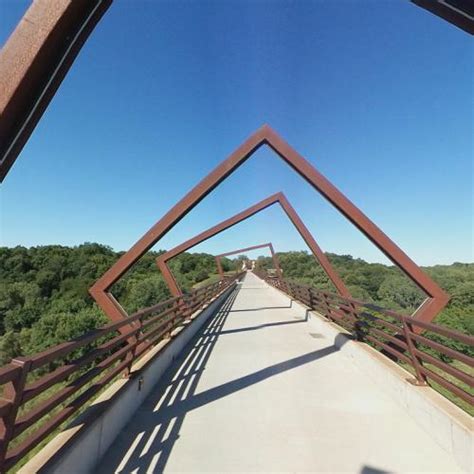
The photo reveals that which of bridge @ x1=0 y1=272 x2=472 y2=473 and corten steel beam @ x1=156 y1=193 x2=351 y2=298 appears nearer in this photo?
bridge @ x1=0 y1=272 x2=472 y2=473

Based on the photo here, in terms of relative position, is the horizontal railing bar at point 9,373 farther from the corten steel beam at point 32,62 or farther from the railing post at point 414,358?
the railing post at point 414,358

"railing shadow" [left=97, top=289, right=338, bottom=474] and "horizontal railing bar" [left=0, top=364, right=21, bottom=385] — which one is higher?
"horizontal railing bar" [left=0, top=364, right=21, bottom=385]

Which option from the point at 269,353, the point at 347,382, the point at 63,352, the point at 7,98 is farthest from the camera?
the point at 269,353

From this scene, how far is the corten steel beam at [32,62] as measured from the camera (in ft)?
3.63

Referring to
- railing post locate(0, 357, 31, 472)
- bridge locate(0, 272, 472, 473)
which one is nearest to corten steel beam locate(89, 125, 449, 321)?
bridge locate(0, 272, 472, 473)

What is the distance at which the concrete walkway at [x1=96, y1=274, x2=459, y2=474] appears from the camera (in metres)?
2.45

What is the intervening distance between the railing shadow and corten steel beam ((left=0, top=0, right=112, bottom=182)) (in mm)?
2511

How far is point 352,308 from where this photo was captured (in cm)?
586

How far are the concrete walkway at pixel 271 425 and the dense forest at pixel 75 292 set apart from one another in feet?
74.4

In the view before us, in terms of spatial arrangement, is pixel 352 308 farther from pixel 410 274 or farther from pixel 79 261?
pixel 79 261

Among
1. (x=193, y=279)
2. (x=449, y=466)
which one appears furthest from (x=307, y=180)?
(x=193, y=279)

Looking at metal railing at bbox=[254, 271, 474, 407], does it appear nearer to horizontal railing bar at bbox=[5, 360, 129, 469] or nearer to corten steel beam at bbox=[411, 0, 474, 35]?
corten steel beam at bbox=[411, 0, 474, 35]

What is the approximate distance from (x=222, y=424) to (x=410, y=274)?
3971mm

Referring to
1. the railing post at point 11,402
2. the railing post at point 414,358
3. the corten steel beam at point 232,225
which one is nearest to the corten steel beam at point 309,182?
the railing post at point 414,358
